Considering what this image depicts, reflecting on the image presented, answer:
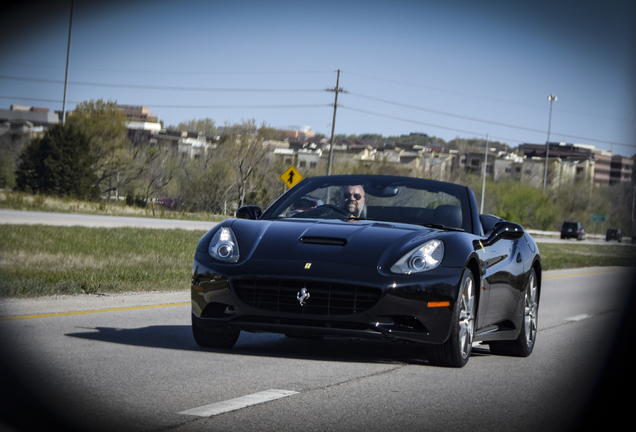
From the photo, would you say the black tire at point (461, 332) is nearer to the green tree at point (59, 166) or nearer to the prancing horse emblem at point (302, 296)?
the prancing horse emblem at point (302, 296)

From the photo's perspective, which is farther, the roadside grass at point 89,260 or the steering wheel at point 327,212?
the roadside grass at point 89,260

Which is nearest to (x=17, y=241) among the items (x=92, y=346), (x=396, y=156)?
(x=92, y=346)

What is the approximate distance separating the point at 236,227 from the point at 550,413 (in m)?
2.54

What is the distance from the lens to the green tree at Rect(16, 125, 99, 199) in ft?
155

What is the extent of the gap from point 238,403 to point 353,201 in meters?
2.47

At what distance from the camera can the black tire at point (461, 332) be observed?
229 inches

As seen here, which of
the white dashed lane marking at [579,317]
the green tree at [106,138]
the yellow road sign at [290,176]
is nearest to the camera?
the white dashed lane marking at [579,317]

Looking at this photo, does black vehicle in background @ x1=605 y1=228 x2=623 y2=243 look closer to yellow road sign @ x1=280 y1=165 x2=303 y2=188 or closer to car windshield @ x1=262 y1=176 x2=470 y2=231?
yellow road sign @ x1=280 y1=165 x2=303 y2=188

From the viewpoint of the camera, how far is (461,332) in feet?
19.6

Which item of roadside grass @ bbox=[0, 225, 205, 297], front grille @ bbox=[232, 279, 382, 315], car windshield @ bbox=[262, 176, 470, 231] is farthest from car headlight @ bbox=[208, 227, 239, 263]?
roadside grass @ bbox=[0, 225, 205, 297]

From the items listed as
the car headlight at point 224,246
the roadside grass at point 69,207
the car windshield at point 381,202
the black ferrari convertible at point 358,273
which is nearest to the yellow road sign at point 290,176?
the roadside grass at point 69,207

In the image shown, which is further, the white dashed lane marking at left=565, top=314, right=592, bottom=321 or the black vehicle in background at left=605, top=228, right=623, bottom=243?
the black vehicle in background at left=605, top=228, right=623, bottom=243

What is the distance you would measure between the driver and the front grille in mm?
1316

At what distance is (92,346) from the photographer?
6.53 metres
